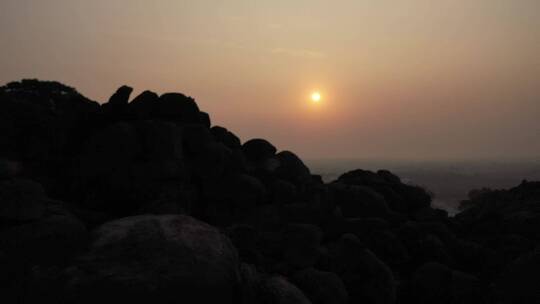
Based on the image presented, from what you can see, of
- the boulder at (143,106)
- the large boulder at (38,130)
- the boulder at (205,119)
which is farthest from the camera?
the boulder at (205,119)

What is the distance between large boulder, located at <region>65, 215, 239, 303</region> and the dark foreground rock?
0.03m

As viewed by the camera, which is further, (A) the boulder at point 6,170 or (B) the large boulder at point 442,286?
(B) the large boulder at point 442,286

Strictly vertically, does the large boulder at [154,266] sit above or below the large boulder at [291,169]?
below

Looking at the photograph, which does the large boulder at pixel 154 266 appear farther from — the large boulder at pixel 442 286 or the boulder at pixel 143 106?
the boulder at pixel 143 106

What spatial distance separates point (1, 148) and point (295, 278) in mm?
14900

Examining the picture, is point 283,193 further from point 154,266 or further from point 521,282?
point 154,266

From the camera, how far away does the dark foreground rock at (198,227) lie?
433 inches

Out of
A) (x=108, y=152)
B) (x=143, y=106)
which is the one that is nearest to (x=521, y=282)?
(x=108, y=152)

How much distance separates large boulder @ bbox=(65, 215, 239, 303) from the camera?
33.7ft

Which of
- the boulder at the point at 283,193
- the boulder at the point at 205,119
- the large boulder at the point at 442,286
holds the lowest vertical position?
the large boulder at the point at 442,286

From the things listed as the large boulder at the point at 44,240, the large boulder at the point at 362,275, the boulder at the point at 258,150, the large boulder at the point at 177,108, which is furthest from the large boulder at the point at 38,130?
the large boulder at the point at 362,275

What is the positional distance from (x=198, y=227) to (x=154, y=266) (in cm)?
227

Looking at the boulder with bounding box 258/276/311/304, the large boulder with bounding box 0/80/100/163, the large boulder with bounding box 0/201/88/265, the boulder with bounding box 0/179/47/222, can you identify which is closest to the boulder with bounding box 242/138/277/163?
the large boulder with bounding box 0/80/100/163

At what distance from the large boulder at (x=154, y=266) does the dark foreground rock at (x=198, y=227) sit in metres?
0.03
